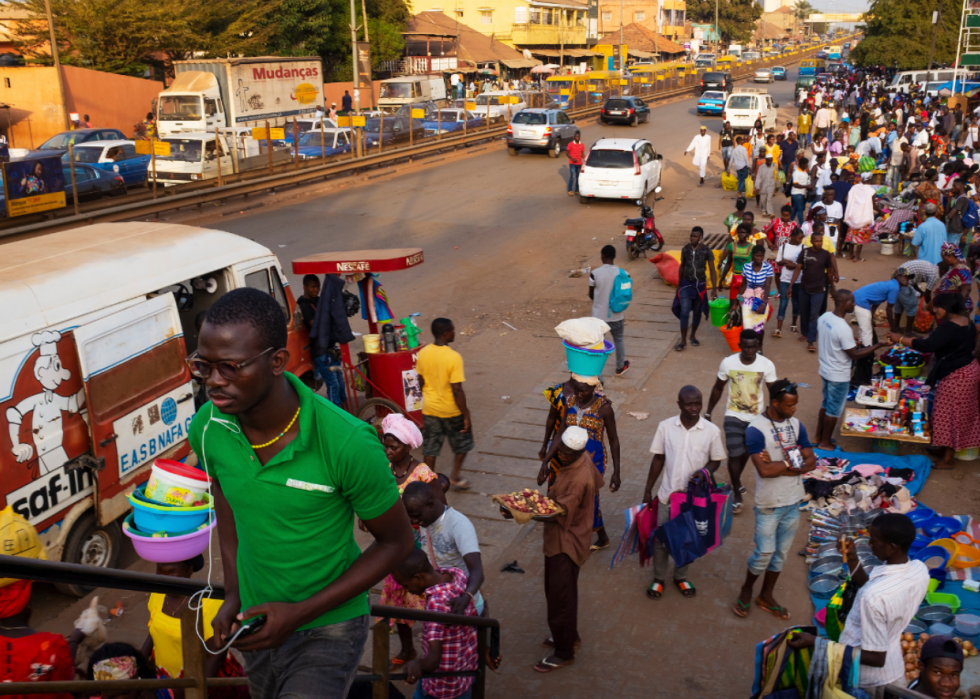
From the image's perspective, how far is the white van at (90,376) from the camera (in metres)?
5.89

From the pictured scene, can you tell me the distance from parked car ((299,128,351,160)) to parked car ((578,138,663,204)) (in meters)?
9.53

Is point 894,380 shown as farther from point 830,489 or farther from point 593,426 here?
point 593,426

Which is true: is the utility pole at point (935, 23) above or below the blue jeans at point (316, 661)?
above

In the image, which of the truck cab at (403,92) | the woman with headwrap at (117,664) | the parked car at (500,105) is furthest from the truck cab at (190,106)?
the woman with headwrap at (117,664)

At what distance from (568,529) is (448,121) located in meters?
30.1

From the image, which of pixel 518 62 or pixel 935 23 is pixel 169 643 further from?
pixel 518 62

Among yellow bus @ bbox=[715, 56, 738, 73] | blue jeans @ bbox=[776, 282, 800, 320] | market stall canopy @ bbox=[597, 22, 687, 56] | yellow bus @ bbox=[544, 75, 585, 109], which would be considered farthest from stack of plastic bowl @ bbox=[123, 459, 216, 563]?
market stall canopy @ bbox=[597, 22, 687, 56]

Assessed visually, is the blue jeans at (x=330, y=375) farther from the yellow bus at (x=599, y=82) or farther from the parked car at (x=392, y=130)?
the yellow bus at (x=599, y=82)

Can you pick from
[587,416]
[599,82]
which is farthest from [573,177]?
[599,82]

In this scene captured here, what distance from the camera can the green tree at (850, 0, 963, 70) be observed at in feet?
142

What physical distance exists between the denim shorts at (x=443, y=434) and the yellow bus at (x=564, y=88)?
36118mm

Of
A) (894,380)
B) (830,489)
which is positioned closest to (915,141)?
(894,380)

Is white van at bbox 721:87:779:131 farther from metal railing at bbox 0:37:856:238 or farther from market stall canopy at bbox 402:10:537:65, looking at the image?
market stall canopy at bbox 402:10:537:65

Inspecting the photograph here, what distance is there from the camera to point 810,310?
462 inches
